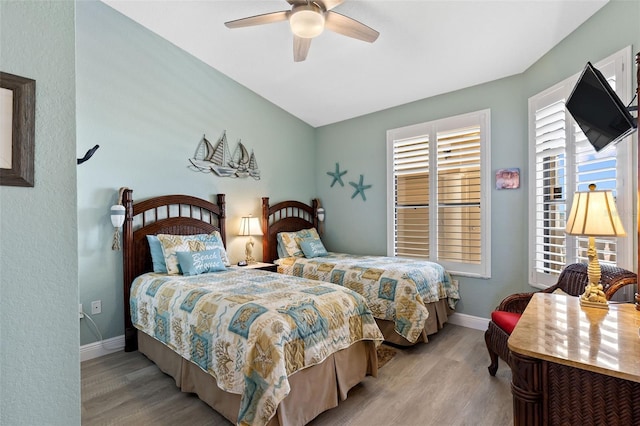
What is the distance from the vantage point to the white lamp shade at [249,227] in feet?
13.3

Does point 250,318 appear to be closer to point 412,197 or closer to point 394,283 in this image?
point 394,283

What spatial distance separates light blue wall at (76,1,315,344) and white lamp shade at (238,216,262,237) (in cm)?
13

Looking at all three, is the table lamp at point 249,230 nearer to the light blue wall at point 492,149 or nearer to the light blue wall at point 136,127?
the light blue wall at point 136,127

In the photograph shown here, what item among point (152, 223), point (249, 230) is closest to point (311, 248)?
point (249, 230)

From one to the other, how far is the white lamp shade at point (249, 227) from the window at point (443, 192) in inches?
71.5

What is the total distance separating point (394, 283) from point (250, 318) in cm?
166

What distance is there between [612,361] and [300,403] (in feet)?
4.98

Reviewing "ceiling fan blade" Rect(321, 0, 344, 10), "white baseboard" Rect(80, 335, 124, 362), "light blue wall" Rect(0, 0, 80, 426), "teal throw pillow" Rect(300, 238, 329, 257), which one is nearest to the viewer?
"light blue wall" Rect(0, 0, 80, 426)

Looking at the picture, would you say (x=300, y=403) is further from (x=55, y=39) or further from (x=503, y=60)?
(x=503, y=60)

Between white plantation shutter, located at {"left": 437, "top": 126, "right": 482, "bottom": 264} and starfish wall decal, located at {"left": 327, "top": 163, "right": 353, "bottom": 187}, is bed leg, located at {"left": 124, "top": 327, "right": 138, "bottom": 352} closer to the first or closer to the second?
starfish wall decal, located at {"left": 327, "top": 163, "right": 353, "bottom": 187}

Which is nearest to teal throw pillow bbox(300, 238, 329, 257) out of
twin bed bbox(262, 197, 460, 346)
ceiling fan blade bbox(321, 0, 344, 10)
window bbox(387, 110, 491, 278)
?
twin bed bbox(262, 197, 460, 346)

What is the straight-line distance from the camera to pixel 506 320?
234 centimetres

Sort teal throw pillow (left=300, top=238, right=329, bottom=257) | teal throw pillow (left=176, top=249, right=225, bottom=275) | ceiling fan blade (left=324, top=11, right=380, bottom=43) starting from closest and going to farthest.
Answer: ceiling fan blade (left=324, top=11, right=380, bottom=43) < teal throw pillow (left=176, top=249, right=225, bottom=275) < teal throw pillow (left=300, top=238, right=329, bottom=257)

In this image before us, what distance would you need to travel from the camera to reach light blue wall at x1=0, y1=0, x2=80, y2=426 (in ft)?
2.62
